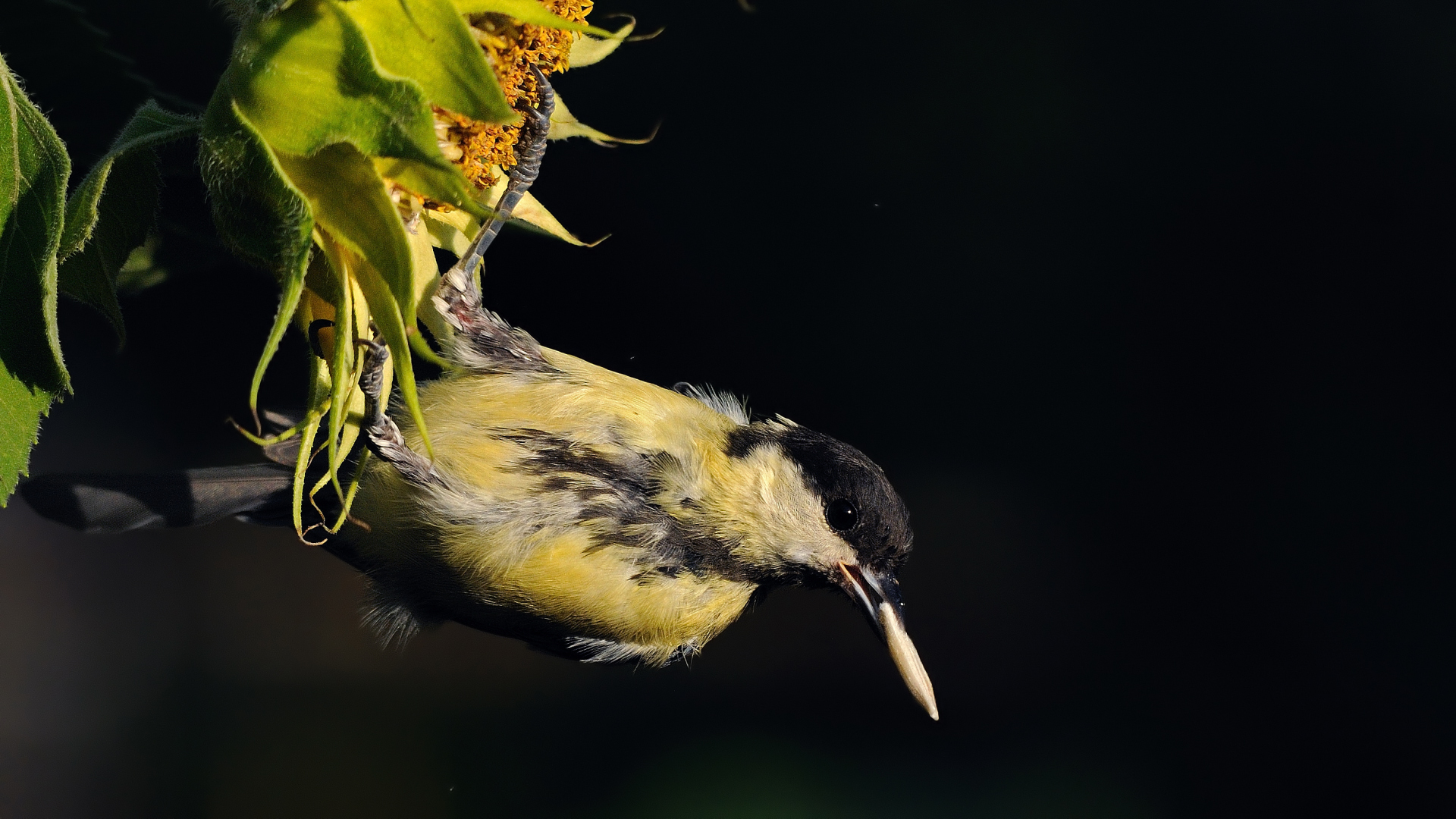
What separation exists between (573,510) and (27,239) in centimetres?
67

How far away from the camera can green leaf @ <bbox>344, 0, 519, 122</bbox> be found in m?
0.58

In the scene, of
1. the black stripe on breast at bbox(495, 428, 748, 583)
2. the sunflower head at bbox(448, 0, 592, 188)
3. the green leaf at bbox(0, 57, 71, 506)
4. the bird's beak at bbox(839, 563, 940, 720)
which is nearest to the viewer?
the green leaf at bbox(0, 57, 71, 506)

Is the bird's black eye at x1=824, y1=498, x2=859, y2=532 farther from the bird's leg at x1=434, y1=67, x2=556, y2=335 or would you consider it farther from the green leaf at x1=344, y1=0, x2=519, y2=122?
the green leaf at x1=344, y1=0, x2=519, y2=122

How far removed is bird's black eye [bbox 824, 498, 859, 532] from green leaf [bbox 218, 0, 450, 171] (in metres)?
0.86

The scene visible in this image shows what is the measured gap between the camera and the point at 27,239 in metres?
0.54

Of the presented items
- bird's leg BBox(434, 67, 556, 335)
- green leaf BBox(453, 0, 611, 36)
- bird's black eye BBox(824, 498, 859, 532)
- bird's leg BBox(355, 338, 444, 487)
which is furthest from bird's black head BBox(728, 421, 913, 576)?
green leaf BBox(453, 0, 611, 36)

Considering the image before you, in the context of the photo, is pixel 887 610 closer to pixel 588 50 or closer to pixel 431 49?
pixel 588 50

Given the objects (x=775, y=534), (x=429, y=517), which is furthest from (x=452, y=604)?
(x=775, y=534)

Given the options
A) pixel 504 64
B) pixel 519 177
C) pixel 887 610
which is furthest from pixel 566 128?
pixel 887 610

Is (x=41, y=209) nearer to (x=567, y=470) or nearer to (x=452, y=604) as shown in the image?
(x=567, y=470)

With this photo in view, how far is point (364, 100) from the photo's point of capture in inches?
22.3

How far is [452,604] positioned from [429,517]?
16cm

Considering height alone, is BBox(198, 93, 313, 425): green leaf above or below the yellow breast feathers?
above

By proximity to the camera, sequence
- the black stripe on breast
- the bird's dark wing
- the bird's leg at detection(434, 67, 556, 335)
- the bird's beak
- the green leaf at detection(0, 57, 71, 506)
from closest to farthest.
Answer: the green leaf at detection(0, 57, 71, 506) < the bird's leg at detection(434, 67, 556, 335) < the bird's dark wing < the black stripe on breast < the bird's beak
